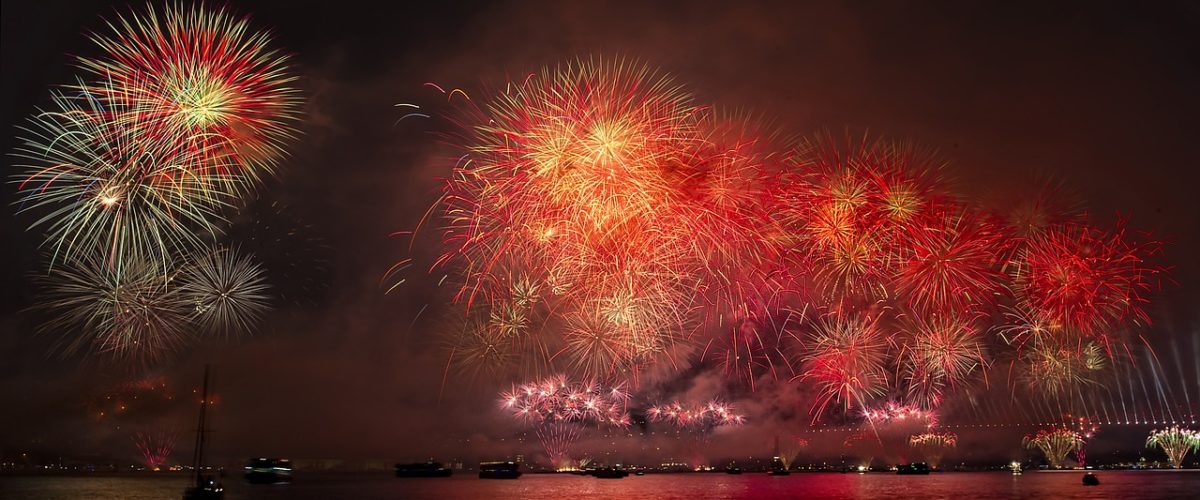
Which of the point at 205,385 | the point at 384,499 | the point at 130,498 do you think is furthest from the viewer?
the point at 130,498

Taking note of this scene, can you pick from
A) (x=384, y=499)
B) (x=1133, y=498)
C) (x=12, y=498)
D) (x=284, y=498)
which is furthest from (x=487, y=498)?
(x=1133, y=498)

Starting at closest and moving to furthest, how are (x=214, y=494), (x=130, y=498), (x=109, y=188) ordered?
(x=109, y=188)
(x=214, y=494)
(x=130, y=498)

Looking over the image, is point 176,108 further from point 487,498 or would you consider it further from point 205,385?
point 487,498

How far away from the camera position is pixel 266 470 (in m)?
175

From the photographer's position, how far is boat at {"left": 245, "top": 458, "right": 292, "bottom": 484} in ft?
571

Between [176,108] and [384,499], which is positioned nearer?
[176,108]

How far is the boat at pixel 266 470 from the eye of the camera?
6855 inches

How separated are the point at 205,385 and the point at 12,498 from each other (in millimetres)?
77456

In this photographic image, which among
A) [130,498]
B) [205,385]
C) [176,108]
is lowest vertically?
[130,498]

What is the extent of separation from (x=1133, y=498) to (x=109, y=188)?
107121 mm

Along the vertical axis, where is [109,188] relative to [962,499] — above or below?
above

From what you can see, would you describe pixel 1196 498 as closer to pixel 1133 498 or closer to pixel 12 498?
pixel 1133 498

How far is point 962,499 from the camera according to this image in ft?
312

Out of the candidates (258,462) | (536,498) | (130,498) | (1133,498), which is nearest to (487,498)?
(536,498)
